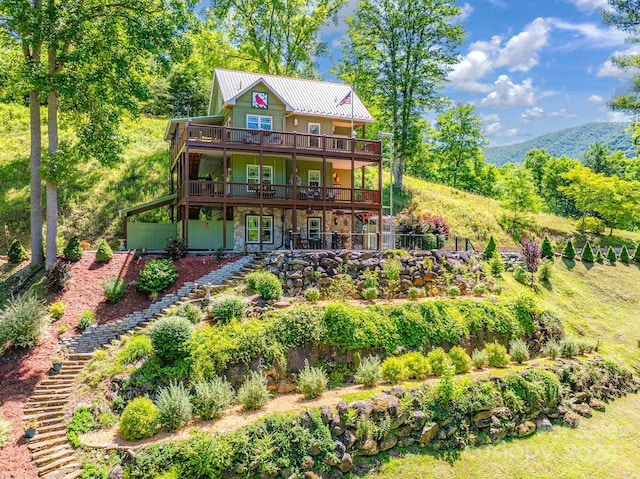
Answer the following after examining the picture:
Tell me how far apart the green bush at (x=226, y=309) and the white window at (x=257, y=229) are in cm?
864

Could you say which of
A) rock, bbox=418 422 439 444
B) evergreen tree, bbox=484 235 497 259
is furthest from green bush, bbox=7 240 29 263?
evergreen tree, bbox=484 235 497 259

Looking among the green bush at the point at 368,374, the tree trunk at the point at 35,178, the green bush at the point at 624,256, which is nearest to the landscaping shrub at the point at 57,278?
the tree trunk at the point at 35,178

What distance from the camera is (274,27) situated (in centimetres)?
3756

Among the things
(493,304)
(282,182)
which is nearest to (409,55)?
(282,182)

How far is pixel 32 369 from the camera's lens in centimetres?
1395

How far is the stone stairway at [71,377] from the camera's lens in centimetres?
1048

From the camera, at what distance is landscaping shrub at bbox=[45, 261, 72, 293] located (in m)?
18.1

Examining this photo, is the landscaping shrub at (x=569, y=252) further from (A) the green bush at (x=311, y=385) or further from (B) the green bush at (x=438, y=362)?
(A) the green bush at (x=311, y=385)

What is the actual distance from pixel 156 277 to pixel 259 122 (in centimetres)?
1150

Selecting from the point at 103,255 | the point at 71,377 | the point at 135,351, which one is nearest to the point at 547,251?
the point at 135,351

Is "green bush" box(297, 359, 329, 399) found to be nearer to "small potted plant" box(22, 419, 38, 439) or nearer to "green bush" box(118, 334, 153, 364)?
"green bush" box(118, 334, 153, 364)

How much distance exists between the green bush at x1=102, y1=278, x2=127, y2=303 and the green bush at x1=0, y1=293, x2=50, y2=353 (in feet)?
8.71

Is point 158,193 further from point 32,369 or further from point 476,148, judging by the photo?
point 476,148

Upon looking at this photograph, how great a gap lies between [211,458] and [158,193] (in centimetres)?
2444
